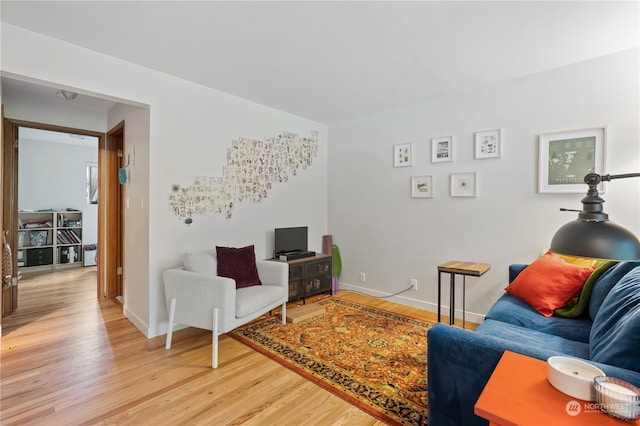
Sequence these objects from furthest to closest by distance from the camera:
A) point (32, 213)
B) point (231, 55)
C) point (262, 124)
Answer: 1. point (32, 213)
2. point (262, 124)
3. point (231, 55)

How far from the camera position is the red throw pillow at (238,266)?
9.83 ft

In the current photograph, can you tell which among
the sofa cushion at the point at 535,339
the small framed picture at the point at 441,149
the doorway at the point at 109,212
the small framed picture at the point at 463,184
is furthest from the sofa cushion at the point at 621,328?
the doorway at the point at 109,212

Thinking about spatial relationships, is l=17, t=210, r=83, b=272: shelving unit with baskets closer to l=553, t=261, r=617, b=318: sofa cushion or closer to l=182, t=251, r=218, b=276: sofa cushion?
l=182, t=251, r=218, b=276: sofa cushion

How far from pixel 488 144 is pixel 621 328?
7.60ft

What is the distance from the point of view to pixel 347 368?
7.59ft

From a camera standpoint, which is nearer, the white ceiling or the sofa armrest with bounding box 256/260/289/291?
the white ceiling

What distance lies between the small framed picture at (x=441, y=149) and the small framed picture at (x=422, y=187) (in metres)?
0.24

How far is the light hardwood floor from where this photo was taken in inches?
71.0

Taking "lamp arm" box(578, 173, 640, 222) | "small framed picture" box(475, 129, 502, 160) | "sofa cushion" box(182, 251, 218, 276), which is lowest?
"sofa cushion" box(182, 251, 218, 276)

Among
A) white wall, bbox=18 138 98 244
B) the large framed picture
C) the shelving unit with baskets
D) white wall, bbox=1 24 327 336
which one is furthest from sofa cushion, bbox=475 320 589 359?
white wall, bbox=18 138 98 244

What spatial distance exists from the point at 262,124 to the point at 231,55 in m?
1.29

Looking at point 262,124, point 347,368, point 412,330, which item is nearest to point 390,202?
point 412,330

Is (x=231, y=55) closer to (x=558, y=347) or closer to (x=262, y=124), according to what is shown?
(x=262, y=124)

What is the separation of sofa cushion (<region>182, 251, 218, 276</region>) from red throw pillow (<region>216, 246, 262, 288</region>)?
7 cm
